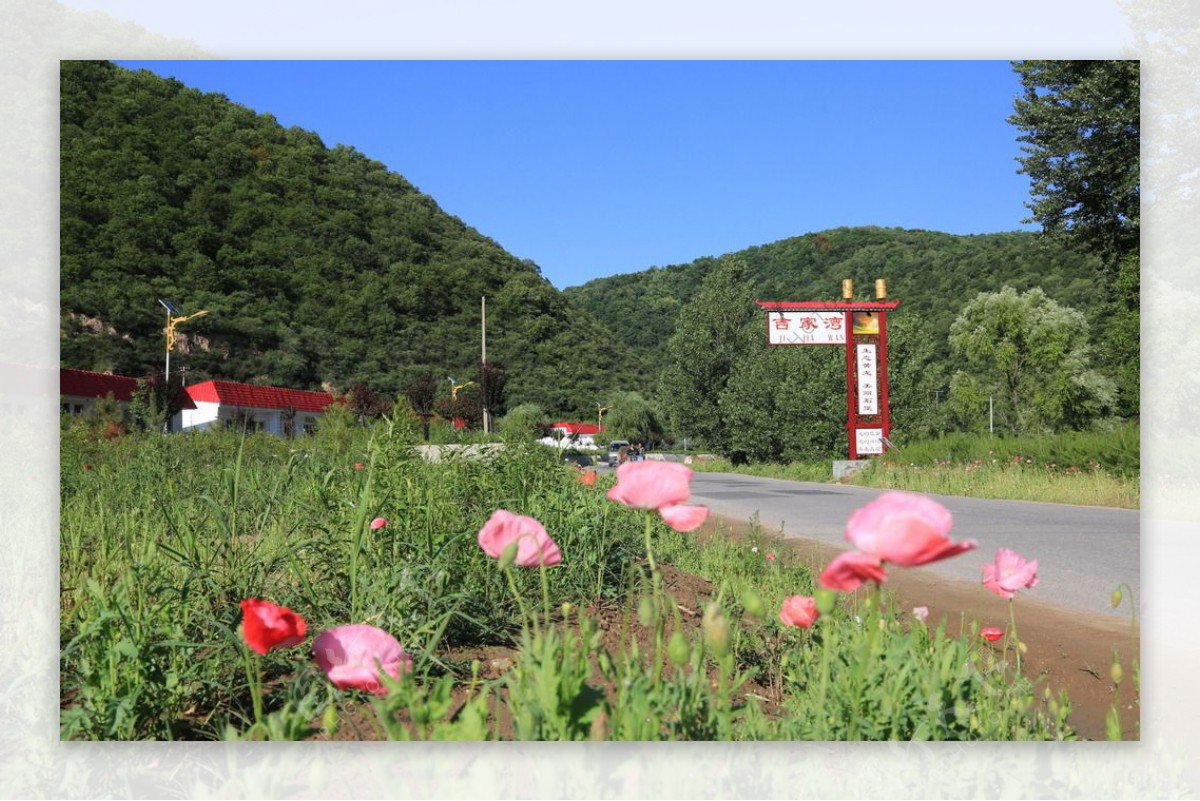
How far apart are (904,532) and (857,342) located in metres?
16.7

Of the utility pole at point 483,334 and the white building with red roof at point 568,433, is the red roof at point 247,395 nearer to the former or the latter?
the utility pole at point 483,334

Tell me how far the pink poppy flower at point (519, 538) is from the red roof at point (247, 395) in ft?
10.7

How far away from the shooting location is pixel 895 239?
205 inches

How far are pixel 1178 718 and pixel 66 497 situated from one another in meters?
4.63

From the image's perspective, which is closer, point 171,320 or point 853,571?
point 853,571

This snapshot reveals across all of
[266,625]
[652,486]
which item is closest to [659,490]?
[652,486]

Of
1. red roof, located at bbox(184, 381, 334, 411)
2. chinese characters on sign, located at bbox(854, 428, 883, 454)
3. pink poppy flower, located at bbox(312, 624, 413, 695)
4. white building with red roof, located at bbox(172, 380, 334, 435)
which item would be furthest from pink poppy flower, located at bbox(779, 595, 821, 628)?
chinese characters on sign, located at bbox(854, 428, 883, 454)

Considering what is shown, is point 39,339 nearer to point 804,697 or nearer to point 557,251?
point 557,251

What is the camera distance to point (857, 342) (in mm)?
17219

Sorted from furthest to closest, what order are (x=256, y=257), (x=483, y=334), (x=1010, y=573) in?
(x=483, y=334) < (x=256, y=257) < (x=1010, y=573)

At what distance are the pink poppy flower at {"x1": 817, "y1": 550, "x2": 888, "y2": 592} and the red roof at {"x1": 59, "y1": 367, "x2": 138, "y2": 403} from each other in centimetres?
356

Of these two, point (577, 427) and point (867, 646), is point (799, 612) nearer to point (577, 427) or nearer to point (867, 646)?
point (867, 646)

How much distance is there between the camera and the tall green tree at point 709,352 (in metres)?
30.1

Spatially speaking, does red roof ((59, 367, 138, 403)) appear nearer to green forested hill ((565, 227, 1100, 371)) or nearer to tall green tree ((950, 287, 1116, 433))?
green forested hill ((565, 227, 1100, 371))
